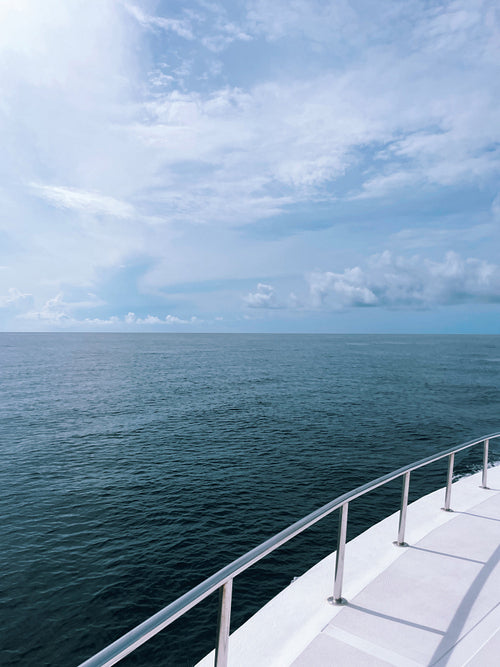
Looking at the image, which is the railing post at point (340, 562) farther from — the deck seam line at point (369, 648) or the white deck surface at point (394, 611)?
the deck seam line at point (369, 648)

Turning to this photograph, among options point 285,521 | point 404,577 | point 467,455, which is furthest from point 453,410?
point 404,577

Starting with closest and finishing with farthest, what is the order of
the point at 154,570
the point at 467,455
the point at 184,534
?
1. the point at 154,570
2. the point at 184,534
3. the point at 467,455

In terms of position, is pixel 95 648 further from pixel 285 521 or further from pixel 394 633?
pixel 394 633

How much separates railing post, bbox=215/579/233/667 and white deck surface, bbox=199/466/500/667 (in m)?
0.78

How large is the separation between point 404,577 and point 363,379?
5317cm

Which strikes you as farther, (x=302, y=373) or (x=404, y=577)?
(x=302, y=373)

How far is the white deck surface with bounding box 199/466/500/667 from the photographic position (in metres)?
3.09

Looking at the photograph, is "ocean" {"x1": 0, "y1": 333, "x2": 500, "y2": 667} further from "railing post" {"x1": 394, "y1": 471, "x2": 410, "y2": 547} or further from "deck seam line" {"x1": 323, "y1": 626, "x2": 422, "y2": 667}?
"deck seam line" {"x1": 323, "y1": 626, "x2": 422, "y2": 667}

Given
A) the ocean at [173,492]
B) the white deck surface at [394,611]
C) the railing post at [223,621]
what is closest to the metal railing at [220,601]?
the railing post at [223,621]

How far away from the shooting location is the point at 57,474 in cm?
2039

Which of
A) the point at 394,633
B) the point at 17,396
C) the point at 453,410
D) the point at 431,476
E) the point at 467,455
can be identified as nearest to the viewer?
the point at 394,633

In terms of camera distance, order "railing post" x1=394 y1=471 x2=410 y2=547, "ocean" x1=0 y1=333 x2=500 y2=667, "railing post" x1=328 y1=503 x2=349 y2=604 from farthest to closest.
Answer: "ocean" x1=0 y1=333 x2=500 y2=667, "railing post" x1=394 y1=471 x2=410 y2=547, "railing post" x1=328 y1=503 x2=349 y2=604

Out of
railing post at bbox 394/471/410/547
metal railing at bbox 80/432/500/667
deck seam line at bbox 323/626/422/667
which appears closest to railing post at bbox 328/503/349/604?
metal railing at bbox 80/432/500/667

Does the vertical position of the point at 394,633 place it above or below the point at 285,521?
above
